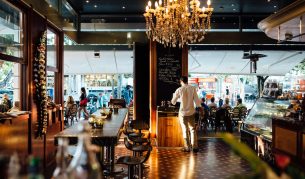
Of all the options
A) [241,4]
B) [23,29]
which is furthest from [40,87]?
[241,4]

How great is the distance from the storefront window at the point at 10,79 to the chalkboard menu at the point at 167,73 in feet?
13.7

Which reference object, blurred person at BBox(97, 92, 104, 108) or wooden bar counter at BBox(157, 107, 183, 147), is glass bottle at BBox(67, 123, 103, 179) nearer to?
wooden bar counter at BBox(157, 107, 183, 147)

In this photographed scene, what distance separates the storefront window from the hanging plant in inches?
12.2

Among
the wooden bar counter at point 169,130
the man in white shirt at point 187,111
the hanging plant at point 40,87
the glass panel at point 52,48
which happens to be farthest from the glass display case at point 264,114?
the glass panel at point 52,48

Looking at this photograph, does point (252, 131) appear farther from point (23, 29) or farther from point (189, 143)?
point (23, 29)

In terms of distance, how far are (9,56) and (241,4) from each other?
6167mm

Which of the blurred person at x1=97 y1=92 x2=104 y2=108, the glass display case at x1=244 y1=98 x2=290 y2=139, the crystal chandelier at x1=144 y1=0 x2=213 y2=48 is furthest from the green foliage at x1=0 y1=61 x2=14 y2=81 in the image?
the blurred person at x1=97 y1=92 x2=104 y2=108

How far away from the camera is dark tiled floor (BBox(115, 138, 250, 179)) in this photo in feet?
19.9

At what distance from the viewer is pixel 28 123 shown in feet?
18.8

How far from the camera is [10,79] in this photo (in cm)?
612

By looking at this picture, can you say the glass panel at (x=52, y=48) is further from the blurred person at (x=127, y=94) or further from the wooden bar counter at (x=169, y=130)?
the blurred person at (x=127, y=94)

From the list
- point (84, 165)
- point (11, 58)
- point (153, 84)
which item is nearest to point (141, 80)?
point (153, 84)

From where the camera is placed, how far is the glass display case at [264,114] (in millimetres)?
6738

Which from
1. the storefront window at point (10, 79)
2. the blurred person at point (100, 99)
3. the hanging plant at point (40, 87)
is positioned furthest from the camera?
the blurred person at point (100, 99)
